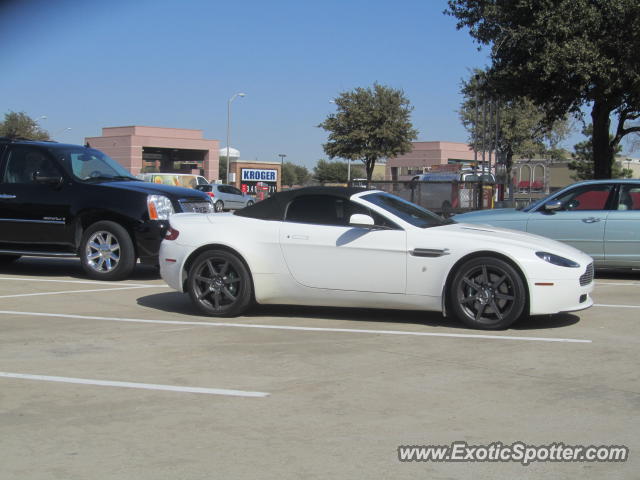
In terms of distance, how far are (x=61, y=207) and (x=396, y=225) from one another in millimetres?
5360

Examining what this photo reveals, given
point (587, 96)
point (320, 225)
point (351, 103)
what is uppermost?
point (351, 103)

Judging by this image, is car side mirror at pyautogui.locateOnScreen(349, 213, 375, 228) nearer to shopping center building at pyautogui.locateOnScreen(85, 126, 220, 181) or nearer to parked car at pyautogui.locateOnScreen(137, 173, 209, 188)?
parked car at pyautogui.locateOnScreen(137, 173, 209, 188)

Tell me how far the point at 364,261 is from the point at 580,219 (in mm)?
4958

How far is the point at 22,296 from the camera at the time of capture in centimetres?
921

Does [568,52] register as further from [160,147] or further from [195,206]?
[160,147]

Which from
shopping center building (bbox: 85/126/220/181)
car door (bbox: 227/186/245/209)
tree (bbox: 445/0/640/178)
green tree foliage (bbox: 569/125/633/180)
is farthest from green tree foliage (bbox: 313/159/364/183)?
tree (bbox: 445/0/640/178)

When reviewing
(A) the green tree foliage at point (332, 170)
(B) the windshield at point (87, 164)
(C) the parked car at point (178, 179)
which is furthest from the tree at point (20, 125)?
(B) the windshield at point (87, 164)

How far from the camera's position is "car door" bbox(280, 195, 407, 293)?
7402 mm

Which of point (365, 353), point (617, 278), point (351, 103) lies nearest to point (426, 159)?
point (351, 103)

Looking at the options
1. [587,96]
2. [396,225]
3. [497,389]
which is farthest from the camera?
[587,96]

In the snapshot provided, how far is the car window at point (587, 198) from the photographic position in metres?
11.2

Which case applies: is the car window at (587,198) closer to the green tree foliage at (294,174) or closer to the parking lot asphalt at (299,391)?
the parking lot asphalt at (299,391)

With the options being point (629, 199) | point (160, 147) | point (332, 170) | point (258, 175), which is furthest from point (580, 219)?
point (332, 170)

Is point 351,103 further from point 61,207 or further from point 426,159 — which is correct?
point 61,207
